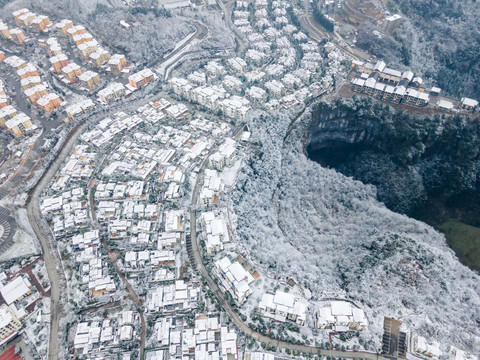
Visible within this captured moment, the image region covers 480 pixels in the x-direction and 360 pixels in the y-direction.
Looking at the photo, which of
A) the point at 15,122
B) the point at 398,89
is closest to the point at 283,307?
the point at 398,89

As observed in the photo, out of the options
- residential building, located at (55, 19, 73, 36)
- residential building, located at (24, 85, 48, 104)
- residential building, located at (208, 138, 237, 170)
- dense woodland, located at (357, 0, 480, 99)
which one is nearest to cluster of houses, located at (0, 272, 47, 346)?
residential building, located at (208, 138, 237, 170)

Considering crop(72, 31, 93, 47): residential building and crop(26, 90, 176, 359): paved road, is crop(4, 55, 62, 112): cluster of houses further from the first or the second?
crop(72, 31, 93, 47): residential building

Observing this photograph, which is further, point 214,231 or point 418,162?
point 418,162

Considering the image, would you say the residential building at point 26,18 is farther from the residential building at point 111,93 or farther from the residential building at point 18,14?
the residential building at point 111,93

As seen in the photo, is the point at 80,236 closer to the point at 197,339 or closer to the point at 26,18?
the point at 197,339

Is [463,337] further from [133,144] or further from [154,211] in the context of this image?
[133,144]

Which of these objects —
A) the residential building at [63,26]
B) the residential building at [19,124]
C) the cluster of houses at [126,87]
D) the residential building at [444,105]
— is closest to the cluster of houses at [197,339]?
the residential building at [19,124]
